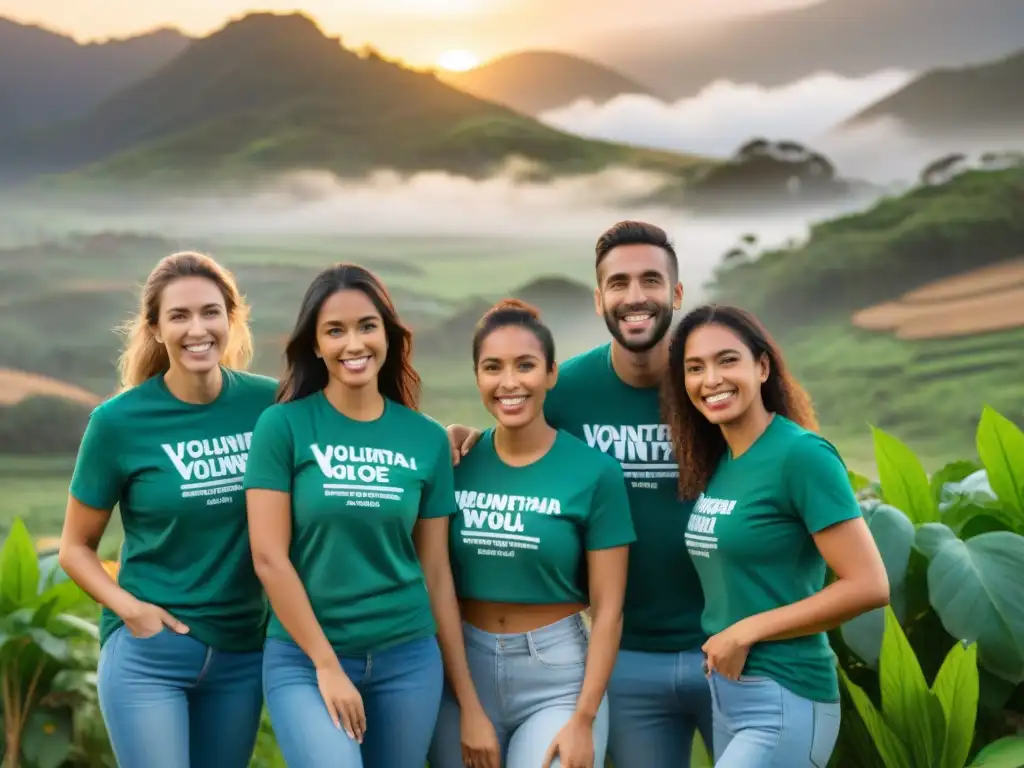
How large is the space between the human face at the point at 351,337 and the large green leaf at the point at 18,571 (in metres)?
1.54

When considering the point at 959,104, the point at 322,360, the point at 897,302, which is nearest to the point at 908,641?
the point at 322,360

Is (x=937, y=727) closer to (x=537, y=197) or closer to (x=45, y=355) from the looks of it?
(x=537, y=197)

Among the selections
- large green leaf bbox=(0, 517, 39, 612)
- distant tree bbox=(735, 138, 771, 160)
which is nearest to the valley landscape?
distant tree bbox=(735, 138, 771, 160)

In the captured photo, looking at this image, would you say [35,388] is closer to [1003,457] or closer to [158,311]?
[158,311]

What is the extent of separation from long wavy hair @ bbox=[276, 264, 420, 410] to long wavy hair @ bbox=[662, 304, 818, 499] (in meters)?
0.52

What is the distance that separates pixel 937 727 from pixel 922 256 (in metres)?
7.16

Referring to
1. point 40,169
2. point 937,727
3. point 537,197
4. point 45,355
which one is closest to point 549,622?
point 937,727

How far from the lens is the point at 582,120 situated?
8.97 meters

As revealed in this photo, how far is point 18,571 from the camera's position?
3.22 metres

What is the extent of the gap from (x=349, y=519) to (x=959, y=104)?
8.21 metres

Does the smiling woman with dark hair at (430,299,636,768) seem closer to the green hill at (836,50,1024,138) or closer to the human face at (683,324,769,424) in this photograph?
the human face at (683,324,769,424)

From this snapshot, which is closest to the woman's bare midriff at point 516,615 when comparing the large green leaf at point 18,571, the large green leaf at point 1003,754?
the large green leaf at point 1003,754

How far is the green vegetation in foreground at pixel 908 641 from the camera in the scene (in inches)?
101

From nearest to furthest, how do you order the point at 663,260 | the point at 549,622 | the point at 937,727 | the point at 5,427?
the point at 549,622 → the point at 663,260 → the point at 937,727 → the point at 5,427
